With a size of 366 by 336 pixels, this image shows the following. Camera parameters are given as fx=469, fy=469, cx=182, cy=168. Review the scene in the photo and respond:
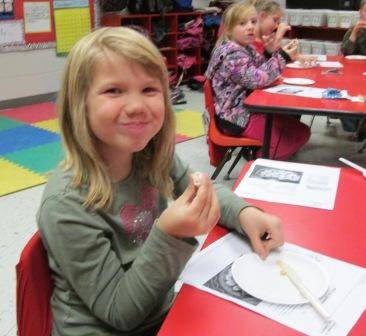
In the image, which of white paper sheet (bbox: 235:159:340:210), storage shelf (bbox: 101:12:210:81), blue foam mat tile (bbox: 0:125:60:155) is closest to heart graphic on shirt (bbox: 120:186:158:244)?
white paper sheet (bbox: 235:159:340:210)

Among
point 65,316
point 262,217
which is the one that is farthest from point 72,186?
point 262,217

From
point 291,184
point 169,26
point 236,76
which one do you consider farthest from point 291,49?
point 169,26

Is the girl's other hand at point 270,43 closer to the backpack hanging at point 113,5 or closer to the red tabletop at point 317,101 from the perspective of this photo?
the red tabletop at point 317,101

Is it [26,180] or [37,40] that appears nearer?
[26,180]

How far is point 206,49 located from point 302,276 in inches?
216

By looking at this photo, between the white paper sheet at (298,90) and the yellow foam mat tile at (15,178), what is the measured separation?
1.57 metres

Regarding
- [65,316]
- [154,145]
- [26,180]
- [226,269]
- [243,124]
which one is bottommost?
[26,180]

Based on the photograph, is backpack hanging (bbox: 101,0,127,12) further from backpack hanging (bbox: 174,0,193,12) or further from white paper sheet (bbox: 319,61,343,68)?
white paper sheet (bbox: 319,61,343,68)

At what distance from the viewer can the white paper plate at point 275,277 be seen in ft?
2.50

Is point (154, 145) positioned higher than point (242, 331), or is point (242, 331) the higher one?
point (154, 145)

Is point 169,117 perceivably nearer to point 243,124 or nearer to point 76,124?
point 76,124

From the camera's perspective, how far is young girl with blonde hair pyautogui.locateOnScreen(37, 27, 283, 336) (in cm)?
81

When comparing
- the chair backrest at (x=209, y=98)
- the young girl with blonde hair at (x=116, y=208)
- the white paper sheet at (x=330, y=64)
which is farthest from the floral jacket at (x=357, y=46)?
the young girl with blonde hair at (x=116, y=208)

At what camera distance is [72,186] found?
86cm
